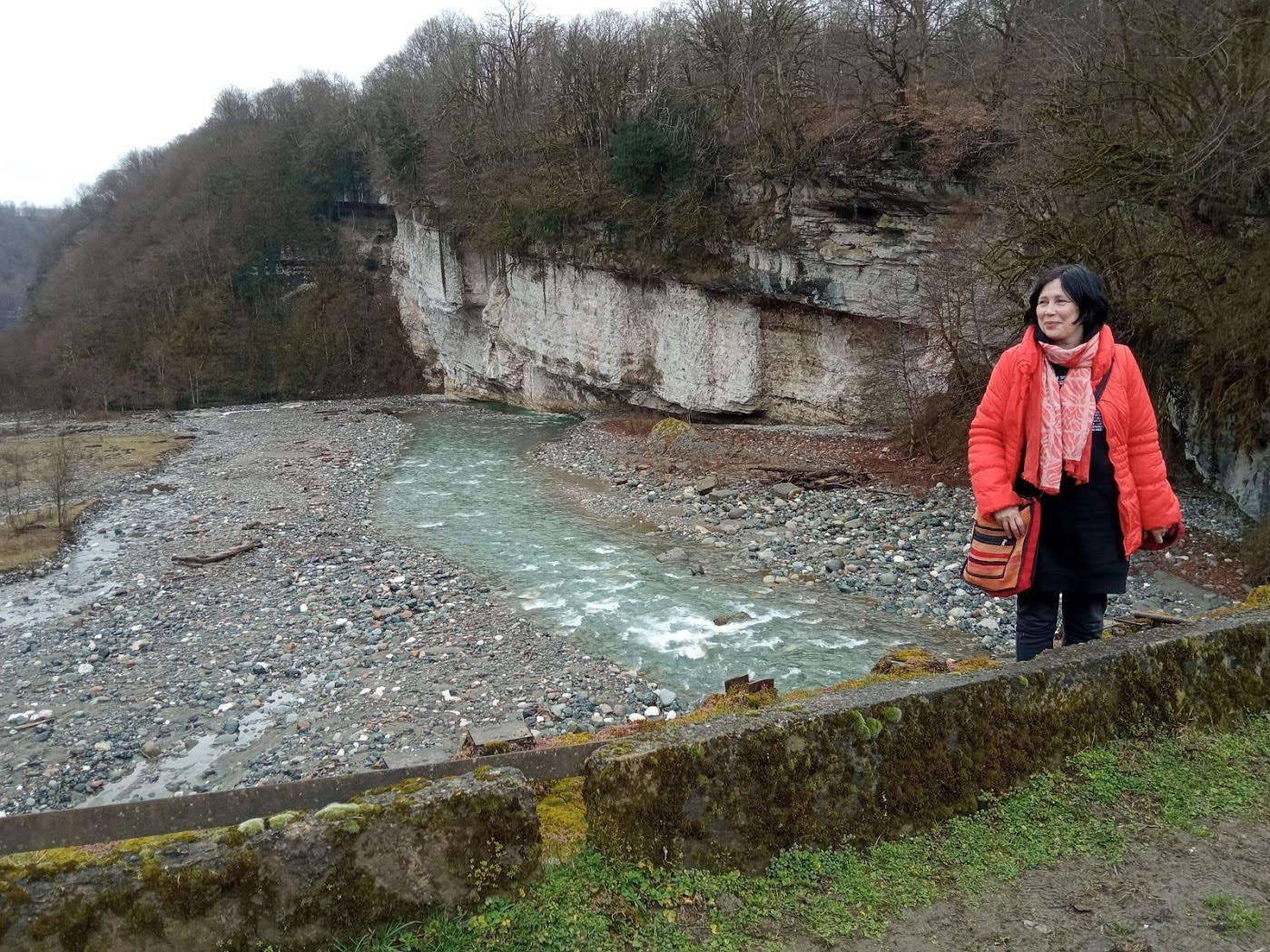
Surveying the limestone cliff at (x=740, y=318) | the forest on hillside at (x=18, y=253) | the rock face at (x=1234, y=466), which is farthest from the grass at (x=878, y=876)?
the forest on hillside at (x=18, y=253)

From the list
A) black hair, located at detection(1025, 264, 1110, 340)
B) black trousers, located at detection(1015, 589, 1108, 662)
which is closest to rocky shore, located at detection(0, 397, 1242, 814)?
black trousers, located at detection(1015, 589, 1108, 662)

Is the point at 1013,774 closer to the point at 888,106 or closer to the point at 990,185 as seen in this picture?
the point at 990,185

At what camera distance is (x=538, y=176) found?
32.5 metres

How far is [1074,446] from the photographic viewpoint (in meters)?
3.69

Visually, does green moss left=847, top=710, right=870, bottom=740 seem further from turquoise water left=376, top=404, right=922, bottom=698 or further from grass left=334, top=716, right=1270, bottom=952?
turquoise water left=376, top=404, right=922, bottom=698

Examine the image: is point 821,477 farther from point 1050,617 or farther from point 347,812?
point 347,812

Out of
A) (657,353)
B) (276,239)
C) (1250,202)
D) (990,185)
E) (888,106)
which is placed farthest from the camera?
(276,239)

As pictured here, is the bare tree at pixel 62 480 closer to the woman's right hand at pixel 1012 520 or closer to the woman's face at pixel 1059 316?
the woman's right hand at pixel 1012 520

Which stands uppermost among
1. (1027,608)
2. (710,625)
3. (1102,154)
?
(1102,154)

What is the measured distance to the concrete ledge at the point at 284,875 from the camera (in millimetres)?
2338

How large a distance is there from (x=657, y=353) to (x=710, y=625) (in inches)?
810

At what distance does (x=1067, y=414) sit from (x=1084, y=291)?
572 millimetres

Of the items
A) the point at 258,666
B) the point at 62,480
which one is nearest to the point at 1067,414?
Result: the point at 258,666

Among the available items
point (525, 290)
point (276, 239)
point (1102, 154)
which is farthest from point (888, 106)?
point (276, 239)
